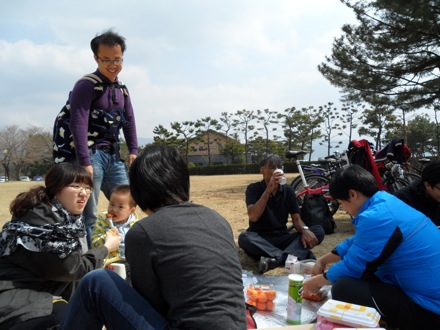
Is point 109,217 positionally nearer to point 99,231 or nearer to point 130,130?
point 99,231

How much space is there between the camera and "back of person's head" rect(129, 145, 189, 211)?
1.33 metres

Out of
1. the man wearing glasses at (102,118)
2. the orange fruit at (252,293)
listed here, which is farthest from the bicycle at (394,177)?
the man wearing glasses at (102,118)

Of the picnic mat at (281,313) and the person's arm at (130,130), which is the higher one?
the person's arm at (130,130)

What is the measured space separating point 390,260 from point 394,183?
3.78 m

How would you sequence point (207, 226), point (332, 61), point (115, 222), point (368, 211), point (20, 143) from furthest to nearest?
1. point (20, 143)
2. point (332, 61)
3. point (115, 222)
4. point (368, 211)
5. point (207, 226)

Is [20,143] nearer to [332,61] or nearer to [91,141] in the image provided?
[332,61]

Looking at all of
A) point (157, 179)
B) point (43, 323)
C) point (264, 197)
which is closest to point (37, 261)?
point (43, 323)

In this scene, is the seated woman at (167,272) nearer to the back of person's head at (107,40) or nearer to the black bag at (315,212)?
the back of person's head at (107,40)

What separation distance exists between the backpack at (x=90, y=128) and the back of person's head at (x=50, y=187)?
78 centimetres

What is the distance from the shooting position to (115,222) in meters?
2.64

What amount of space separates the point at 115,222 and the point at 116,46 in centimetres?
128

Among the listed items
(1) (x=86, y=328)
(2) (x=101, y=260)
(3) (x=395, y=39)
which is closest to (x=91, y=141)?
(2) (x=101, y=260)

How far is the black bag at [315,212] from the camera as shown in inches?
176

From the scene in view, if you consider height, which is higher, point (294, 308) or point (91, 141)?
point (91, 141)
